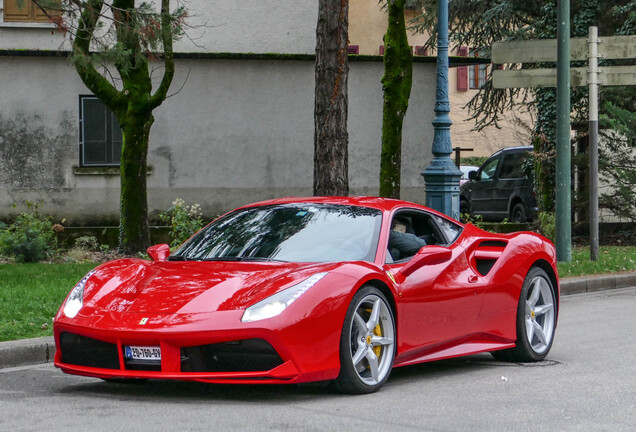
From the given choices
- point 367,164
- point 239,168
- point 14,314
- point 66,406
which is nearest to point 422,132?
point 367,164

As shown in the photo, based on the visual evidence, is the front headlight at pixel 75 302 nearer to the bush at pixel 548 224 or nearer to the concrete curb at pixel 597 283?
the concrete curb at pixel 597 283

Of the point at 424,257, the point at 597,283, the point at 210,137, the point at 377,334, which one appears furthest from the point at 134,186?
the point at 377,334

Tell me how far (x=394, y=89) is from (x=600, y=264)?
210 inches

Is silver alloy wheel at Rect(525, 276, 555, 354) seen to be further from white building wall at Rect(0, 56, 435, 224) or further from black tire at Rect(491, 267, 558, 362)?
white building wall at Rect(0, 56, 435, 224)

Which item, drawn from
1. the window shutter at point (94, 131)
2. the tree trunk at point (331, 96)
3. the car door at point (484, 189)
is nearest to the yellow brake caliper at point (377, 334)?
the tree trunk at point (331, 96)

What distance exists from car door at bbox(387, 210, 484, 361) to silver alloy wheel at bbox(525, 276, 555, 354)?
2.51 ft

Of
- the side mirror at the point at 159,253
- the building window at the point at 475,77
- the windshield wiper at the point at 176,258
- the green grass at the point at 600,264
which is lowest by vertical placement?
the green grass at the point at 600,264

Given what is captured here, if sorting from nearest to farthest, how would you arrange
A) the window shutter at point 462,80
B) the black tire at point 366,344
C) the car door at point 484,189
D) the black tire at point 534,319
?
the black tire at point 366,344, the black tire at point 534,319, the car door at point 484,189, the window shutter at point 462,80

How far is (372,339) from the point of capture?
22.9 feet

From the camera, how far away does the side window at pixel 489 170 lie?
27036mm

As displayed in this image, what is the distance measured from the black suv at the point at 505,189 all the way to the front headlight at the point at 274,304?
1877 cm

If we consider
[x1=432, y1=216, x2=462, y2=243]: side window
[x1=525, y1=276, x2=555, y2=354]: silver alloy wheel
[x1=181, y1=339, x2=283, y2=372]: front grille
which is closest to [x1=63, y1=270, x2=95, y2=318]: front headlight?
[x1=181, y1=339, x2=283, y2=372]: front grille

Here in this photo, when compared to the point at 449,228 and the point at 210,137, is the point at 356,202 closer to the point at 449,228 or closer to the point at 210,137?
the point at 449,228

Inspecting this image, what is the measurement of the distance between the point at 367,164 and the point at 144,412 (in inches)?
698
